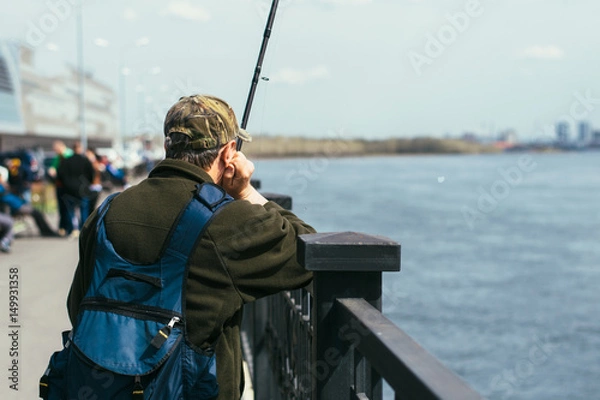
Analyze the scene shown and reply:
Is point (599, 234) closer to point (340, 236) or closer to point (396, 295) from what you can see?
point (396, 295)

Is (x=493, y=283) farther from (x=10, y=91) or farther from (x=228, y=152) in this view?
(x=10, y=91)

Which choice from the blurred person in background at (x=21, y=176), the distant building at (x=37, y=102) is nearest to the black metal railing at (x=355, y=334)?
the blurred person in background at (x=21, y=176)

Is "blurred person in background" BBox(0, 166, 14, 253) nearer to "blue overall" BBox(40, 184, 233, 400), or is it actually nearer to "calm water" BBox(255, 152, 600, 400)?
"calm water" BBox(255, 152, 600, 400)

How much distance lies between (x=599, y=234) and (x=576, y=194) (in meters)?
45.5

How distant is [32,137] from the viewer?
310 feet

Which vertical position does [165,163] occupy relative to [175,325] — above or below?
above

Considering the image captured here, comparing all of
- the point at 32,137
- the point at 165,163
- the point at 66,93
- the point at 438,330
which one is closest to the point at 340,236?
the point at 165,163

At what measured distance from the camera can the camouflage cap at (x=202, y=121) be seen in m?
2.71

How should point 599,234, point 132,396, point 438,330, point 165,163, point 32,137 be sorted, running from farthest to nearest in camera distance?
point 32,137, point 599,234, point 438,330, point 165,163, point 132,396

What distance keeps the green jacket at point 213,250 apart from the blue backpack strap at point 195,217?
0.02m

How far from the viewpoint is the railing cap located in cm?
269

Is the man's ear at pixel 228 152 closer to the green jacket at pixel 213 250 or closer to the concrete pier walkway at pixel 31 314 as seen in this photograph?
the green jacket at pixel 213 250

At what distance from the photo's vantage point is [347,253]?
2.74m

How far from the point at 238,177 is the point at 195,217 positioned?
34 cm
